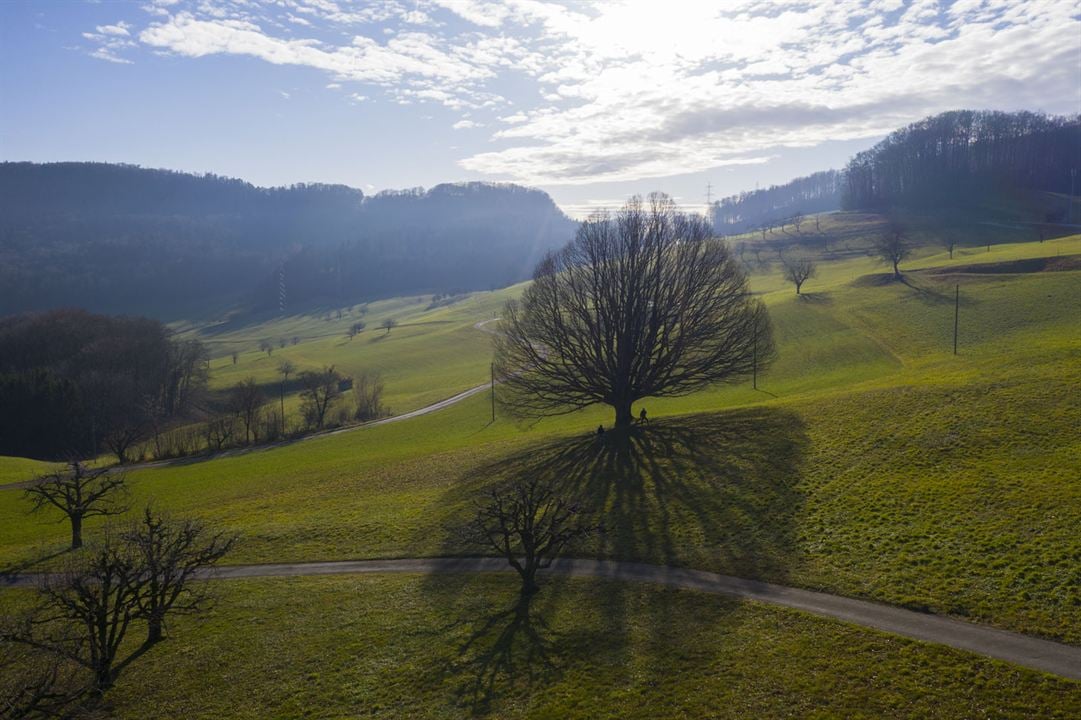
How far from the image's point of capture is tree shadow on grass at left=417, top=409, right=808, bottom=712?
19562 mm

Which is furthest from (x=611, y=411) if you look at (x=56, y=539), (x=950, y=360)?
(x=56, y=539)

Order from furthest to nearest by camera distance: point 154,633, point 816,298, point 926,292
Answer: point 816,298 < point 926,292 < point 154,633

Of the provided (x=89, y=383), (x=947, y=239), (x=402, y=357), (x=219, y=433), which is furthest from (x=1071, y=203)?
(x=89, y=383)

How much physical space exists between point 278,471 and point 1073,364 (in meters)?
55.7

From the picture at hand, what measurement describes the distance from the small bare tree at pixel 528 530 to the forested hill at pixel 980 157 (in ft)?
626

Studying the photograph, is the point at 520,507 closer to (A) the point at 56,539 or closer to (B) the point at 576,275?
(B) the point at 576,275

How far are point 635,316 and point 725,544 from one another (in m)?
19.5

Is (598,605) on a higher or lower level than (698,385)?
lower

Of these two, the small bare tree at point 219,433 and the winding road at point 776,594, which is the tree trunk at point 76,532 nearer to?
the winding road at point 776,594

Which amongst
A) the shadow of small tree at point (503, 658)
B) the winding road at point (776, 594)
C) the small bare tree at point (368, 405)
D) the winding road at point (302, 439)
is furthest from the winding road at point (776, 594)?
the small bare tree at point (368, 405)

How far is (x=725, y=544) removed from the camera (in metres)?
25.0

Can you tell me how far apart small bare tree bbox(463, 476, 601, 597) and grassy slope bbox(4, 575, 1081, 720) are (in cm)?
129

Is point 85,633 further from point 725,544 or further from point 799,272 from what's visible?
point 799,272

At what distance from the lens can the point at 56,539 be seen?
36.7 metres
